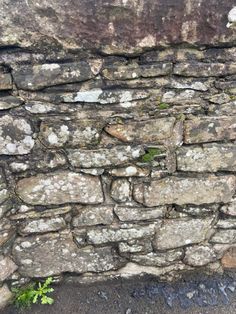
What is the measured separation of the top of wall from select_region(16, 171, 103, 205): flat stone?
793mm

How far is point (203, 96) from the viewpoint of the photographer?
2137mm

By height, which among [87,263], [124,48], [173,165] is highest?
[124,48]

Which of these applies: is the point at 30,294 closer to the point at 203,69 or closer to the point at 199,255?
the point at 199,255

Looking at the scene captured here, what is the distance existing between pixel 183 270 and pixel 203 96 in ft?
4.64

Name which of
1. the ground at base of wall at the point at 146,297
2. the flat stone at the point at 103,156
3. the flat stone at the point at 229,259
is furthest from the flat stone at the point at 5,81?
the flat stone at the point at 229,259

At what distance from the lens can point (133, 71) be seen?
1990mm

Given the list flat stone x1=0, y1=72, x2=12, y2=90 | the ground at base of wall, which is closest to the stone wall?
flat stone x1=0, y1=72, x2=12, y2=90

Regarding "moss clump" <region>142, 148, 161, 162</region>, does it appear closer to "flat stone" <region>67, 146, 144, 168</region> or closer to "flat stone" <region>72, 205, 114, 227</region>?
"flat stone" <region>67, 146, 144, 168</region>

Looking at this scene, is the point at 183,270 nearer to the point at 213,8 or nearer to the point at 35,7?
the point at 213,8

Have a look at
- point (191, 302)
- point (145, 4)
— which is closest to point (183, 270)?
point (191, 302)

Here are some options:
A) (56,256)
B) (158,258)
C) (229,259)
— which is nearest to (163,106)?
(158,258)

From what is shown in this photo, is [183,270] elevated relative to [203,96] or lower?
lower

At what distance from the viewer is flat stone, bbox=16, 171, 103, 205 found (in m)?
2.27

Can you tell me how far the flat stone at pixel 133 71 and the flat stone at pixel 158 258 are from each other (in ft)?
4.42
